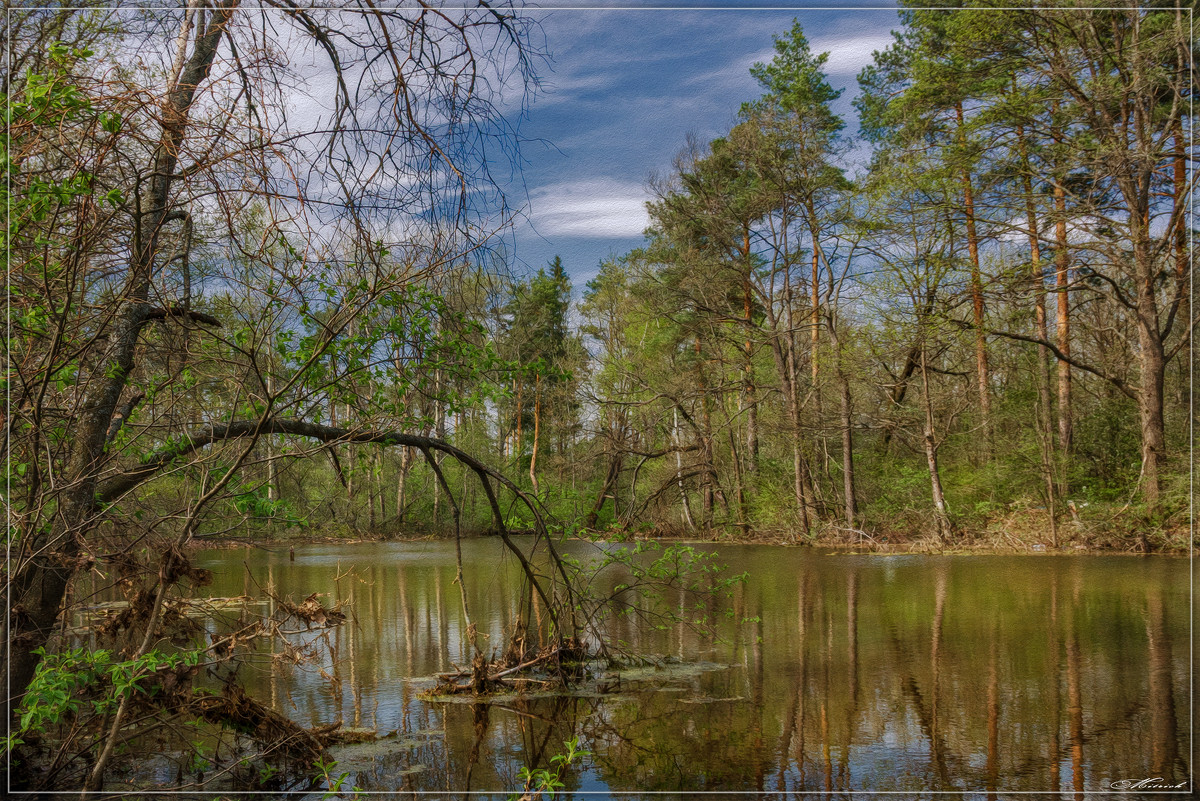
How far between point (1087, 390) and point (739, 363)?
6.66 m

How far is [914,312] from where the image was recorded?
15.4 m

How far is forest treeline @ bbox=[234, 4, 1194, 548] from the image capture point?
1234 cm

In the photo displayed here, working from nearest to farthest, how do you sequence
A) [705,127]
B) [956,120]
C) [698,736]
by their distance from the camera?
1. [698,736]
2. [956,120]
3. [705,127]

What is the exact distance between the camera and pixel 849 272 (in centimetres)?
1725

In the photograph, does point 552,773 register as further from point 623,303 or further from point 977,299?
point 977,299

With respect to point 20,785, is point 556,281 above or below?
above

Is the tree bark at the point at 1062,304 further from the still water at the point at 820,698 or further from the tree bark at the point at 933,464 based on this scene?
the still water at the point at 820,698

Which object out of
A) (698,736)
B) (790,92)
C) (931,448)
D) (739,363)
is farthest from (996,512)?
(698,736)

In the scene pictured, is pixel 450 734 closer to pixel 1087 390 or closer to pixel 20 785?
pixel 20 785

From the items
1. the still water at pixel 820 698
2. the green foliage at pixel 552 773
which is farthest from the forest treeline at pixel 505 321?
the green foliage at pixel 552 773

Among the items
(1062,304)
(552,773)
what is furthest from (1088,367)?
(552,773)

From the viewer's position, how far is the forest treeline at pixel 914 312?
40.5 feet

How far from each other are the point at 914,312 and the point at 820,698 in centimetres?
1136

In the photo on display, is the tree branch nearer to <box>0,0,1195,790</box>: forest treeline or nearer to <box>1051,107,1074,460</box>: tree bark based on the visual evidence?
<box>0,0,1195,790</box>: forest treeline
